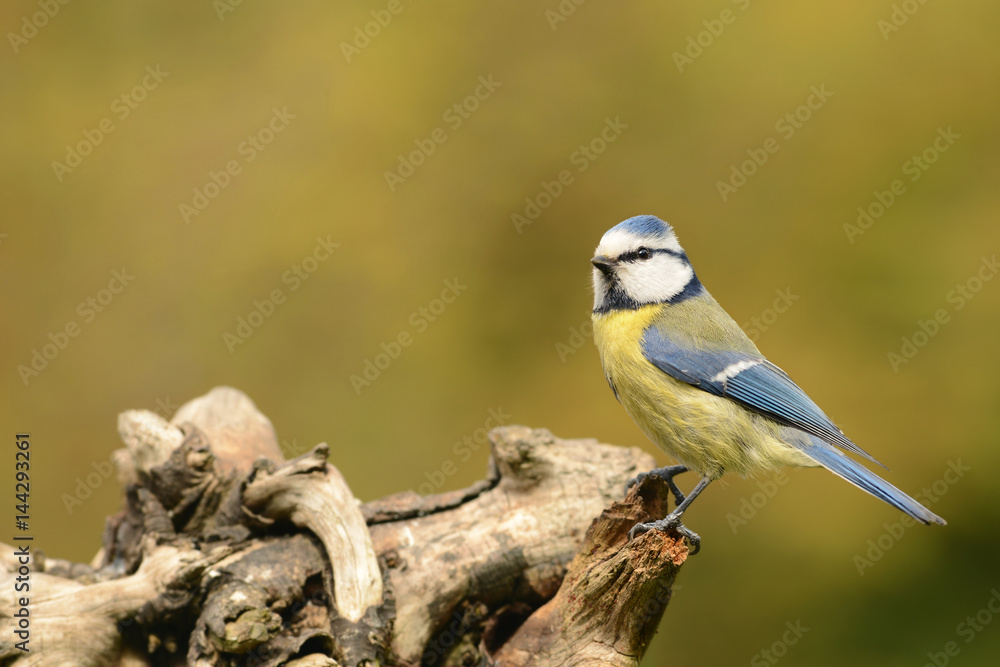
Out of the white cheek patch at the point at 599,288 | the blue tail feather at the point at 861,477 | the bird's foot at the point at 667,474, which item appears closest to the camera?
the blue tail feather at the point at 861,477

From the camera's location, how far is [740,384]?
191 cm

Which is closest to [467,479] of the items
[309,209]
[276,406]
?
[276,406]

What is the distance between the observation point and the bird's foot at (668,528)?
1.80 m

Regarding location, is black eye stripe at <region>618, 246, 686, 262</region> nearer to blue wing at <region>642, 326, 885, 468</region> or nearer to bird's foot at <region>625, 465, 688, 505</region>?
blue wing at <region>642, 326, 885, 468</region>

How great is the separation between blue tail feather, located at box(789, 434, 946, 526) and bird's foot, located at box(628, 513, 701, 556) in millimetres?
332

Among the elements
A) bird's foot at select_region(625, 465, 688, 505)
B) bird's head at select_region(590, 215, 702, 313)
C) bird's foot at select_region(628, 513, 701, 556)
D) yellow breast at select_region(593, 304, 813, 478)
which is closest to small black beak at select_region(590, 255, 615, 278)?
bird's head at select_region(590, 215, 702, 313)

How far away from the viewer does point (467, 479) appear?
3275 mm

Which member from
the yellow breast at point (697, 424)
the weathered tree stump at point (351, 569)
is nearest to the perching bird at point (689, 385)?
the yellow breast at point (697, 424)

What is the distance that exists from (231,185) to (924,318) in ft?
9.14

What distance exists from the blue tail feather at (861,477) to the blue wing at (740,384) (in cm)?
3

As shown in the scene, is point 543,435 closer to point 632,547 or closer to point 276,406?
point 632,547

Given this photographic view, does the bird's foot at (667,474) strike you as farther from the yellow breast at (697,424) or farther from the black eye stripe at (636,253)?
the black eye stripe at (636,253)

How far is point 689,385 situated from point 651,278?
0.30 metres

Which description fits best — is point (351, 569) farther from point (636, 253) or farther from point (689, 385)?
point (636, 253)
